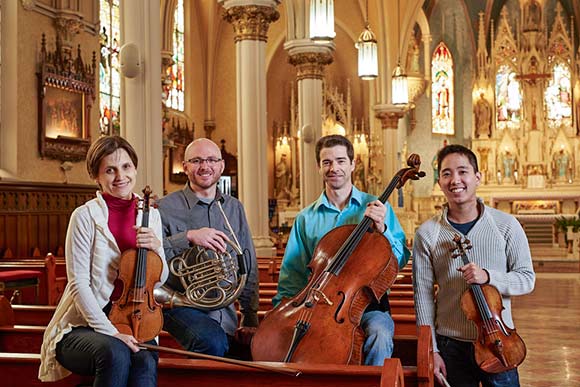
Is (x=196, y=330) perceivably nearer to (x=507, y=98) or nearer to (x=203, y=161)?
(x=203, y=161)

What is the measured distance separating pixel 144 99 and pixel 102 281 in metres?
4.41

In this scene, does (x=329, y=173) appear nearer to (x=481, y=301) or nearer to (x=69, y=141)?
(x=481, y=301)

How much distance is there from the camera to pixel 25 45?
13.6 m

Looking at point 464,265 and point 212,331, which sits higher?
point 464,265

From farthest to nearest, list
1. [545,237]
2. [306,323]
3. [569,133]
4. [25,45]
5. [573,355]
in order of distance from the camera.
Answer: [569,133] → [545,237] → [25,45] → [573,355] → [306,323]

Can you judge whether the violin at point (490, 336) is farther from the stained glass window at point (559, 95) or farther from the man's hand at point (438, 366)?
the stained glass window at point (559, 95)

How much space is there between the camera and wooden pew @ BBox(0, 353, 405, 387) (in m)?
2.92

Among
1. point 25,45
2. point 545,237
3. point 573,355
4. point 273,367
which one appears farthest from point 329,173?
point 545,237

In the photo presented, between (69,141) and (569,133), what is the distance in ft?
54.2

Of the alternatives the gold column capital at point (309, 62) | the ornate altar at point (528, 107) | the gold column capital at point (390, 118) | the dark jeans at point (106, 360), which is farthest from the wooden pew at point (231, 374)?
the ornate altar at point (528, 107)

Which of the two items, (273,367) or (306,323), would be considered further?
(306,323)

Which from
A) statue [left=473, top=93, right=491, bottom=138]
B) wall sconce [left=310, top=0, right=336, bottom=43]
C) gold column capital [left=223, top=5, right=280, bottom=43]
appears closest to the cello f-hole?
gold column capital [left=223, top=5, right=280, bottom=43]

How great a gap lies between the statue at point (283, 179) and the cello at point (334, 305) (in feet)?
61.9

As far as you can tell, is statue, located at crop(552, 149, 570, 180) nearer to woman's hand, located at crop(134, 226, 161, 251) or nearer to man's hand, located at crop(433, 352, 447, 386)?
man's hand, located at crop(433, 352, 447, 386)
